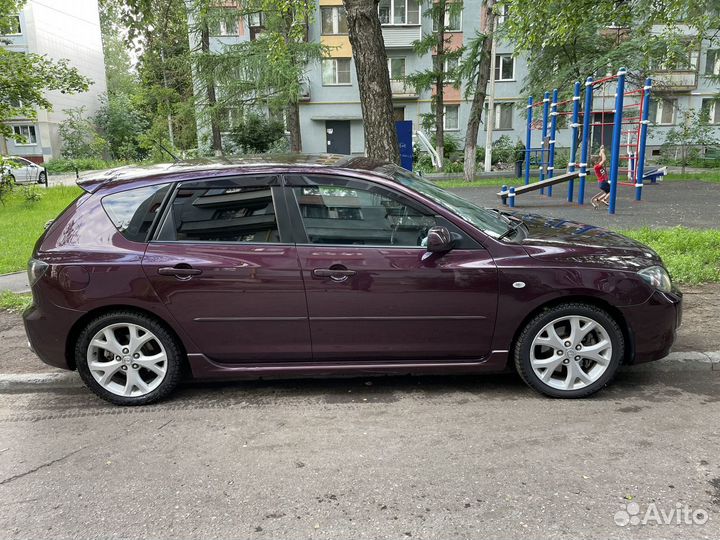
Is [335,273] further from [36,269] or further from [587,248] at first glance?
[36,269]

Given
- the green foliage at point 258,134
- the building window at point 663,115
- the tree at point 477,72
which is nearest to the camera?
the tree at point 477,72

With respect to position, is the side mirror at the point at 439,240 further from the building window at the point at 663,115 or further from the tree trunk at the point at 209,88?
the building window at the point at 663,115

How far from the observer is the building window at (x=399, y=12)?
3456 centimetres

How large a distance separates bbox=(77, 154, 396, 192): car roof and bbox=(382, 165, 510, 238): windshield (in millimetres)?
176

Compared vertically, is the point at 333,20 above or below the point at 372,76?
above

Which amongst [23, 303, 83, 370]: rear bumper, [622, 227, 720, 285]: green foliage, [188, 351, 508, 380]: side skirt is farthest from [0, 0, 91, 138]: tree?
[622, 227, 720, 285]: green foliage

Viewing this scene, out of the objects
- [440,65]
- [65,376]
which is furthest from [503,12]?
[65,376]

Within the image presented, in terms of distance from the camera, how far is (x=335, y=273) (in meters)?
3.83

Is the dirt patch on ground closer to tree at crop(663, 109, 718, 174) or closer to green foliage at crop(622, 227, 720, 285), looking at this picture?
green foliage at crop(622, 227, 720, 285)

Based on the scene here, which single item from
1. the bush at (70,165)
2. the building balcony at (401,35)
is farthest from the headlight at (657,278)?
the bush at (70,165)

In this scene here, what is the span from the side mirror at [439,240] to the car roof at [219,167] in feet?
2.22

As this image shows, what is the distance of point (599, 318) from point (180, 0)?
12.3m

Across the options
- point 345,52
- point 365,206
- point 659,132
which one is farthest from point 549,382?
point 659,132

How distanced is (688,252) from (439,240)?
5.45 metres
